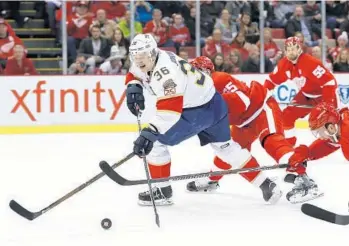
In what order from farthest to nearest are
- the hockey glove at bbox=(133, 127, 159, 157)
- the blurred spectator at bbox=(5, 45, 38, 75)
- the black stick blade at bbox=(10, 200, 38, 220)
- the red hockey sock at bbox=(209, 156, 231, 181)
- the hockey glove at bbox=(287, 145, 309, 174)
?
1. the blurred spectator at bbox=(5, 45, 38, 75)
2. the red hockey sock at bbox=(209, 156, 231, 181)
3. the hockey glove at bbox=(287, 145, 309, 174)
4. the black stick blade at bbox=(10, 200, 38, 220)
5. the hockey glove at bbox=(133, 127, 159, 157)

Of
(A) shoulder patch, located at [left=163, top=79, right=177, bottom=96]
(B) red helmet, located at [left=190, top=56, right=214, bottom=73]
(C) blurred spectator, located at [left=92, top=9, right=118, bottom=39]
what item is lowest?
(A) shoulder patch, located at [left=163, top=79, right=177, bottom=96]

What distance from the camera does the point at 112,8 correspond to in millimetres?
8602

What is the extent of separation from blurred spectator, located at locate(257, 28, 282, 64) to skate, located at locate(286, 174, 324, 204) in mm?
4296

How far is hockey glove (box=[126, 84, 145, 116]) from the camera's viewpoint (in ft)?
14.6

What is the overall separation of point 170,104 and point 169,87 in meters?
0.08

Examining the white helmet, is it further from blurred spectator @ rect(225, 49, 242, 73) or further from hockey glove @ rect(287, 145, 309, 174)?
blurred spectator @ rect(225, 49, 242, 73)

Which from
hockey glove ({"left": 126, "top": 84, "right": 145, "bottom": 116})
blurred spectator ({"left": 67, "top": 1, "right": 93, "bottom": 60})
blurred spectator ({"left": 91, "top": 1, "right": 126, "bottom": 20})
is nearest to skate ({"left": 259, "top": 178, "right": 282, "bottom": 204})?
hockey glove ({"left": 126, "top": 84, "right": 145, "bottom": 116})

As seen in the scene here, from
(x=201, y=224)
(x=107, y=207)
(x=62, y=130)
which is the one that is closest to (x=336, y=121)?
(x=201, y=224)

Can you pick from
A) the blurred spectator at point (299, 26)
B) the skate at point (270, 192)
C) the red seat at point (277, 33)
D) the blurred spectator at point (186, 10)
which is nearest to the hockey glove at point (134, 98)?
the skate at point (270, 192)

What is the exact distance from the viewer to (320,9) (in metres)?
8.79

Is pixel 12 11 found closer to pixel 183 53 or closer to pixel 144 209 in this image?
pixel 183 53

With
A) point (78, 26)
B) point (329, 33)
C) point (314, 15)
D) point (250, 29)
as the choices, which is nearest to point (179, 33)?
point (250, 29)

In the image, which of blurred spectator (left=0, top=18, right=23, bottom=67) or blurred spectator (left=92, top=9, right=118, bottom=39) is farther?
blurred spectator (left=92, top=9, right=118, bottom=39)

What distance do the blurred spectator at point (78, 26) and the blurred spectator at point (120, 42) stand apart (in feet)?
0.90
